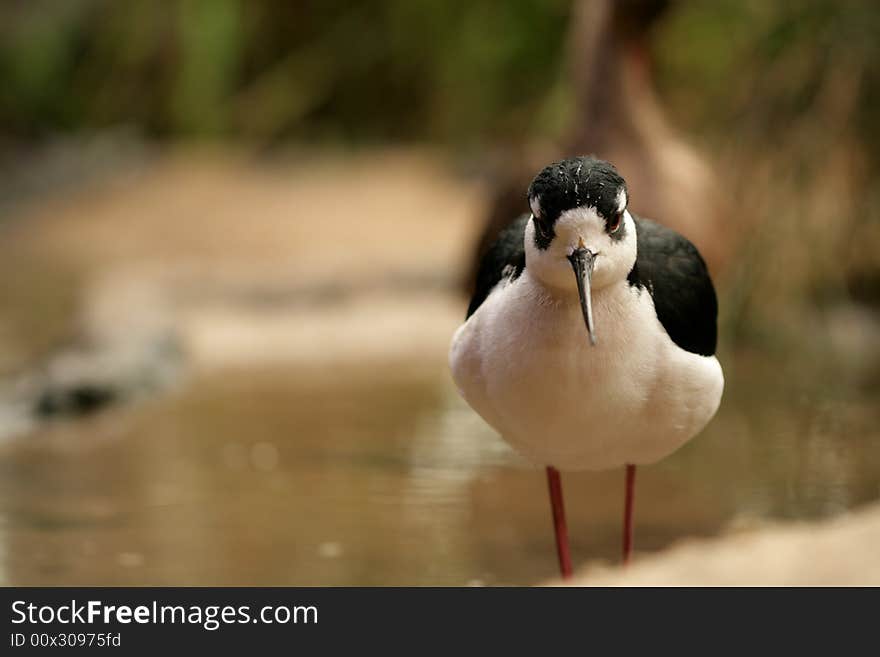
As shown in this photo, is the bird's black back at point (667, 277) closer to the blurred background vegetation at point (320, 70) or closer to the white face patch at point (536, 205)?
the white face patch at point (536, 205)

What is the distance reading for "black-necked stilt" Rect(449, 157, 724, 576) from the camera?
2.35 metres

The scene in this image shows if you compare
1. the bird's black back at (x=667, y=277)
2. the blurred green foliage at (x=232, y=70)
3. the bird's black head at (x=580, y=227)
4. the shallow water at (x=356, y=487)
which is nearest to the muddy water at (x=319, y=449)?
the shallow water at (x=356, y=487)

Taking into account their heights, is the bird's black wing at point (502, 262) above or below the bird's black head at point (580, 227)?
above

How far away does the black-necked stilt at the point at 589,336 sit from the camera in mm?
2352

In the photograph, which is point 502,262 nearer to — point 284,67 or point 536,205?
point 536,205

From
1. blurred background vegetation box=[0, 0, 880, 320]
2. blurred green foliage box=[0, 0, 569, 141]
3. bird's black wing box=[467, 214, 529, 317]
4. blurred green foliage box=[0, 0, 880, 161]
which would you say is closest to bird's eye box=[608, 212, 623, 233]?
bird's black wing box=[467, 214, 529, 317]

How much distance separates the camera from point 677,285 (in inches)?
108

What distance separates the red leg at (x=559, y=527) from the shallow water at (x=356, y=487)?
22 cm

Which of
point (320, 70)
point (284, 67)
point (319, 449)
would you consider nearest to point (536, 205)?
point (319, 449)

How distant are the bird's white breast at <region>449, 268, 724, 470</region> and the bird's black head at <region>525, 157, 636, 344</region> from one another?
0.21 feet

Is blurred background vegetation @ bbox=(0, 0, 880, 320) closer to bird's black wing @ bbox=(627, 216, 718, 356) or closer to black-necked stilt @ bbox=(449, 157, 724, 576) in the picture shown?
bird's black wing @ bbox=(627, 216, 718, 356)

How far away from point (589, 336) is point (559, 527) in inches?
26.2
